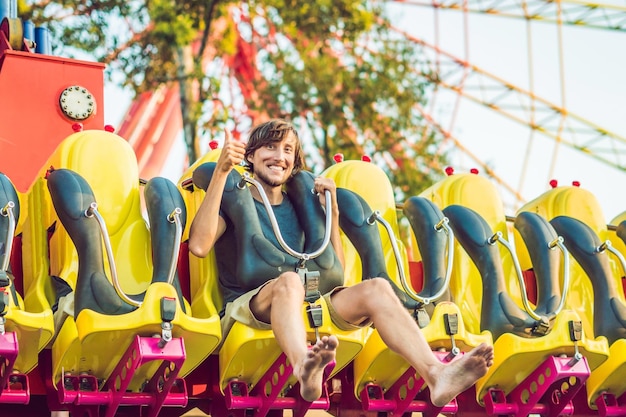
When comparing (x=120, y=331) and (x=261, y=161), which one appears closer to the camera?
(x=120, y=331)

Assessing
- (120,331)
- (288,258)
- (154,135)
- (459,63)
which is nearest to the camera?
(120,331)

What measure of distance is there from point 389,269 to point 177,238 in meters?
1.24

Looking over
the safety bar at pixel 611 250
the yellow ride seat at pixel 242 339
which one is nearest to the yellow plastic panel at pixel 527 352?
the safety bar at pixel 611 250

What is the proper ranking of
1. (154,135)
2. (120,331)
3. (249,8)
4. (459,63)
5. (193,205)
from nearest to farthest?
(120,331) < (193,205) < (249,8) < (154,135) < (459,63)

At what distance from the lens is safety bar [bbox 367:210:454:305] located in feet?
17.9

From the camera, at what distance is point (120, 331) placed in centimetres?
492

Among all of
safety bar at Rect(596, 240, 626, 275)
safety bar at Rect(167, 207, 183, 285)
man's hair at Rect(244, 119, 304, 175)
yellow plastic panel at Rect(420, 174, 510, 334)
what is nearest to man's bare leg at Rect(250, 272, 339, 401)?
safety bar at Rect(167, 207, 183, 285)

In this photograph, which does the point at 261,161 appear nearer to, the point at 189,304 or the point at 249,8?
the point at 189,304

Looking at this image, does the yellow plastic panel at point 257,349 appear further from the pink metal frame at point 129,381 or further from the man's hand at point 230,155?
the man's hand at point 230,155

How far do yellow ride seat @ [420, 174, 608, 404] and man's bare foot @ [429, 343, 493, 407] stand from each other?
114 cm

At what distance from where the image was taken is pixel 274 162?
554cm

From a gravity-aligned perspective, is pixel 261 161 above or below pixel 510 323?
above

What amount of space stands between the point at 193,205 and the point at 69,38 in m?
7.98

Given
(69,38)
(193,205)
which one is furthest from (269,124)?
(69,38)
